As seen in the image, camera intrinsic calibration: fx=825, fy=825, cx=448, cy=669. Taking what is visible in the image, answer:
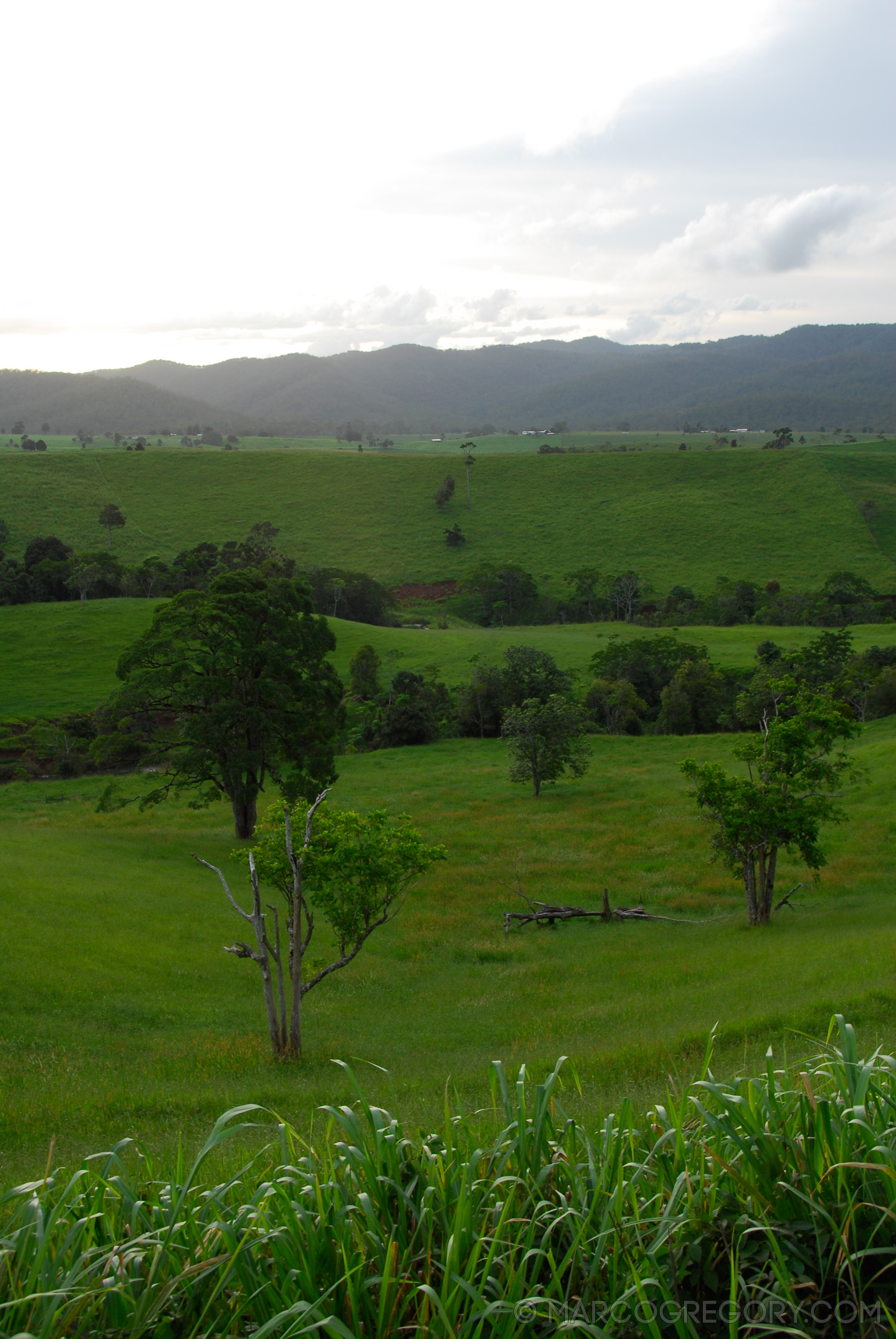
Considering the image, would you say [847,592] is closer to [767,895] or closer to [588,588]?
[588,588]

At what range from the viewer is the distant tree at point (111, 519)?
116 metres

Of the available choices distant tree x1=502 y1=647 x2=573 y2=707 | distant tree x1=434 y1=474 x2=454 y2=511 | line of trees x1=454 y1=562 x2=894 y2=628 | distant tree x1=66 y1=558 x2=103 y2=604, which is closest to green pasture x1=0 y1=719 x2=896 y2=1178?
distant tree x1=502 y1=647 x2=573 y2=707

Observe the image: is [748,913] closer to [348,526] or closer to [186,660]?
[186,660]

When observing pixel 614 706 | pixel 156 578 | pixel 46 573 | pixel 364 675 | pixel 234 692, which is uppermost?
pixel 46 573

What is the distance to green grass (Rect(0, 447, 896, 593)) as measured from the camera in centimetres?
11650

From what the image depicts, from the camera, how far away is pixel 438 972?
2255cm

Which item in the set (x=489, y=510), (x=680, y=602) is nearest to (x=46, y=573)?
(x=680, y=602)

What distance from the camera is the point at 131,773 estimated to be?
5466 centimetres

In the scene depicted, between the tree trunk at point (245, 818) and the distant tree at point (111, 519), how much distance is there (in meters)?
90.0

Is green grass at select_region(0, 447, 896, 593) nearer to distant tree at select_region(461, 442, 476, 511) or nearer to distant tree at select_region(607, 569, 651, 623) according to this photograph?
distant tree at select_region(461, 442, 476, 511)

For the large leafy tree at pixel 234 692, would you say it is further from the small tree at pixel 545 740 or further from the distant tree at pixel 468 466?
the distant tree at pixel 468 466

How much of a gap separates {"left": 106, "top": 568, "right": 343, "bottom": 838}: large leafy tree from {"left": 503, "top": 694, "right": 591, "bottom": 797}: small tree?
12.7 meters

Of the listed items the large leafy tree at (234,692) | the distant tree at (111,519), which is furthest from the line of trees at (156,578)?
the large leafy tree at (234,692)

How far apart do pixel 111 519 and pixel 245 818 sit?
9457 cm
